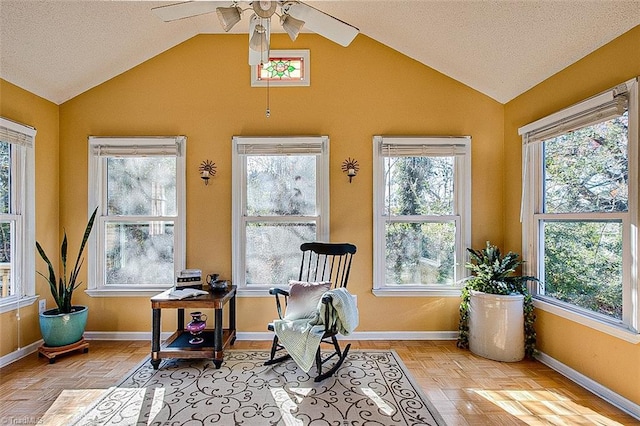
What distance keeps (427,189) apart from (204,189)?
2.37 m

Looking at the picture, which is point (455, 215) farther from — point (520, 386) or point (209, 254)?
point (209, 254)

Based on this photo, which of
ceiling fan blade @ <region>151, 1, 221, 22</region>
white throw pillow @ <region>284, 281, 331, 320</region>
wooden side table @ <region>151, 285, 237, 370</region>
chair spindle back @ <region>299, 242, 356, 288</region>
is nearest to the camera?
ceiling fan blade @ <region>151, 1, 221, 22</region>

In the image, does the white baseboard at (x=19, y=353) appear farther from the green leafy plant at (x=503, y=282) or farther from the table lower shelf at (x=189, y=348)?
the green leafy plant at (x=503, y=282)

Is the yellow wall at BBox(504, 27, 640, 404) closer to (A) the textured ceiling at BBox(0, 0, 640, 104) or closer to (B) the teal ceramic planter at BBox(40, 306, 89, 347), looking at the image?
(A) the textured ceiling at BBox(0, 0, 640, 104)

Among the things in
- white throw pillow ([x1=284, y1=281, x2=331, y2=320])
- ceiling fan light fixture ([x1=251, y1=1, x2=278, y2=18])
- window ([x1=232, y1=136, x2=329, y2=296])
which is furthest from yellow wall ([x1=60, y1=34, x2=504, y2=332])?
ceiling fan light fixture ([x1=251, y1=1, x2=278, y2=18])

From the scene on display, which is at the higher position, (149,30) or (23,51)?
(149,30)

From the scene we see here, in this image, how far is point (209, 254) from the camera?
3479 mm

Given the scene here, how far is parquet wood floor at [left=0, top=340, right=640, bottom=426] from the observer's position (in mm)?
2150

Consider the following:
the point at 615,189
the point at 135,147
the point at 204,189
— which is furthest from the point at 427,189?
the point at 135,147

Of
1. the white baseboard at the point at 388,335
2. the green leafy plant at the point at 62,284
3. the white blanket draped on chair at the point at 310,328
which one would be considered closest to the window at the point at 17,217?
the green leafy plant at the point at 62,284

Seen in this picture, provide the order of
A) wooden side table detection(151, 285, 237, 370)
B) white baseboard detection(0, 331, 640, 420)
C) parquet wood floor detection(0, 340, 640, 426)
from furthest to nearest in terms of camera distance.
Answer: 1. wooden side table detection(151, 285, 237, 370)
2. white baseboard detection(0, 331, 640, 420)
3. parquet wood floor detection(0, 340, 640, 426)

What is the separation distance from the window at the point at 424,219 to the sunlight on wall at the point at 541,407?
1.21 metres

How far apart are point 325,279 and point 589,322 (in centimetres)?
219

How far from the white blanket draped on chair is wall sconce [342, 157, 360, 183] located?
127cm
